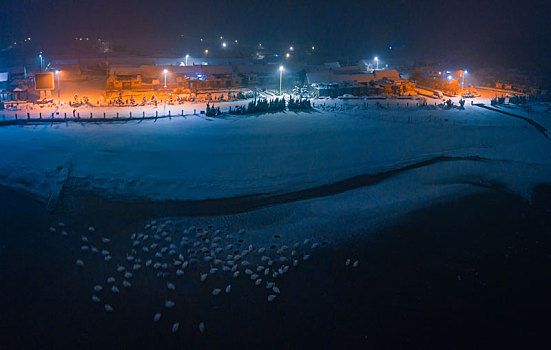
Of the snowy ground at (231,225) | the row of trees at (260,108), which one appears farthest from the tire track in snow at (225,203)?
the row of trees at (260,108)

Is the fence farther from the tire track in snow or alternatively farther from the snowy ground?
the tire track in snow

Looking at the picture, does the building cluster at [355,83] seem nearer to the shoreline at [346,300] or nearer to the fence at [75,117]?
the fence at [75,117]

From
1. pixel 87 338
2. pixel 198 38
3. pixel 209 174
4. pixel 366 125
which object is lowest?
pixel 87 338

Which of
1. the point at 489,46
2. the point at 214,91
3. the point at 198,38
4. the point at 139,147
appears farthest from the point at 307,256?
the point at 489,46

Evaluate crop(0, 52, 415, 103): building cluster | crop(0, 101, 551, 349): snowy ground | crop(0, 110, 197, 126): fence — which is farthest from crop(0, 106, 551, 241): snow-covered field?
crop(0, 52, 415, 103): building cluster

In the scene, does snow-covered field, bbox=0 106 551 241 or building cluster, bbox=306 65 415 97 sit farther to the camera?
building cluster, bbox=306 65 415 97

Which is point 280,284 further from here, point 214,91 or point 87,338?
point 214,91

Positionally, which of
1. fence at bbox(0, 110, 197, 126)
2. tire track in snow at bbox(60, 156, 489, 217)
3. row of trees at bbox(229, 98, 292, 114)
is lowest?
tire track in snow at bbox(60, 156, 489, 217)

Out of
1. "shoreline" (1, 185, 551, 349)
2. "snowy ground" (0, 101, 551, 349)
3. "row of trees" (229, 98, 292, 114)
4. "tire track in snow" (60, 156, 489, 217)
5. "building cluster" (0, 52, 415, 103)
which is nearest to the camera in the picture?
"shoreline" (1, 185, 551, 349)

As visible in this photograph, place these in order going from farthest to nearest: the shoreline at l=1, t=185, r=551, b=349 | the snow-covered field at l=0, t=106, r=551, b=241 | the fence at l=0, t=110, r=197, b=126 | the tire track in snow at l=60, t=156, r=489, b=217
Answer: the fence at l=0, t=110, r=197, b=126
the snow-covered field at l=0, t=106, r=551, b=241
the tire track in snow at l=60, t=156, r=489, b=217
the shoreline at l=1, t=185, r=551, b=349
